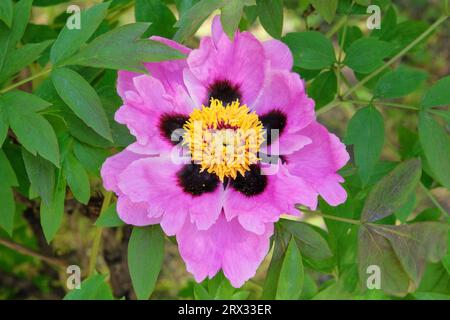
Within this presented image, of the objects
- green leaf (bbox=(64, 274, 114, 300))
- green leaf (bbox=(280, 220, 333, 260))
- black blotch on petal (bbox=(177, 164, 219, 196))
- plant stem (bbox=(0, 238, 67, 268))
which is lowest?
green leaf (bbox=(64, 274, 114, 300))

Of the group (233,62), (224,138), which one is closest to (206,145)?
(224,138)

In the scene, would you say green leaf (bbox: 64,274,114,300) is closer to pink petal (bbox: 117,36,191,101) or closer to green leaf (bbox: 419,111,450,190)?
pink petal (bbox: 117,36,191,101)

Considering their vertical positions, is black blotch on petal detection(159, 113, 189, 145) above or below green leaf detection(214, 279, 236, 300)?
above

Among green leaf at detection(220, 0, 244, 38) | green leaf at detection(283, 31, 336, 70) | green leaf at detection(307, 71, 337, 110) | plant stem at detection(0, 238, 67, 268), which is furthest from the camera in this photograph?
plant stem at detection(0, 238, 67, 268)

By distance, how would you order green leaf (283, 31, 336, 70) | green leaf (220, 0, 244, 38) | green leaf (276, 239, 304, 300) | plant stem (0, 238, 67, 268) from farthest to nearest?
plant stem (0, 238, 67, 268) → green leaf (283, 31, 336, 70) → green leaf (276, 239, 304, 300) → green leaf (220, 0, 244, 38)

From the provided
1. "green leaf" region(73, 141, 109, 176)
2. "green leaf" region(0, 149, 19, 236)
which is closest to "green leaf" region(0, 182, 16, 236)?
"green leaf" region(0, 149, 19, 236)

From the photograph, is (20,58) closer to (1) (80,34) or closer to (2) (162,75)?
(1) (80,34)

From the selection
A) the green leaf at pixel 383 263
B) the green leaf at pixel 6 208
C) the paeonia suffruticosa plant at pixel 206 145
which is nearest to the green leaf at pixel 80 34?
the paeonia suffruticosa plant at pixel 206 145
